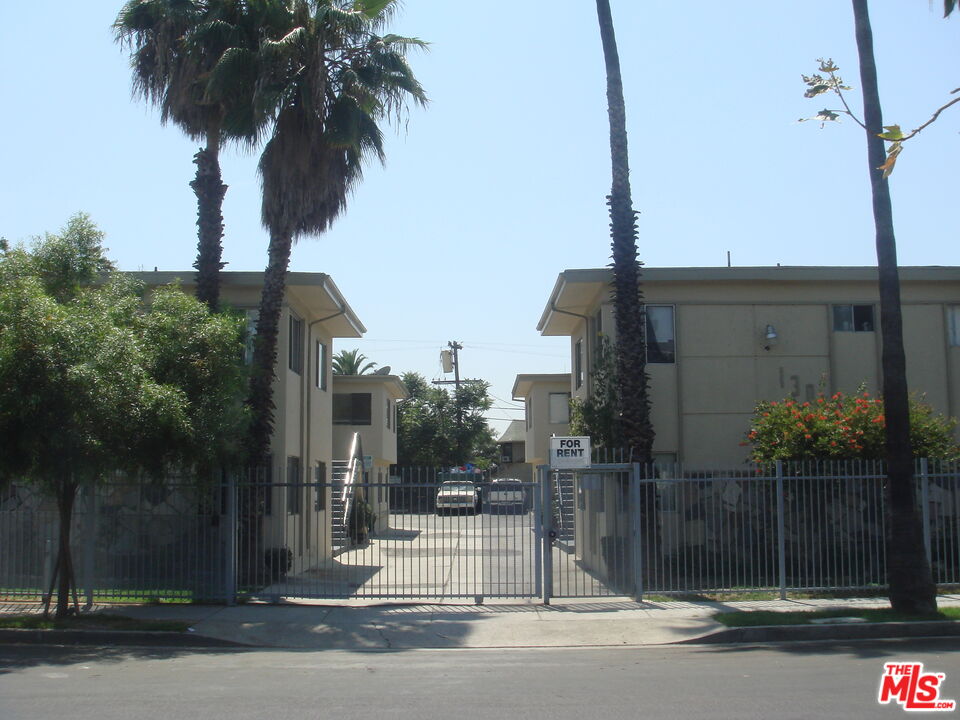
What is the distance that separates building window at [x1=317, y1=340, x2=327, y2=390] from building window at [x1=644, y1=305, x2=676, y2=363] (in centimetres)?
850

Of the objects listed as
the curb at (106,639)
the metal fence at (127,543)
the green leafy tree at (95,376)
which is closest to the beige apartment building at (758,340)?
the green leafy tree at (95,376)

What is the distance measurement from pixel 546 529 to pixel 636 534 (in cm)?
134

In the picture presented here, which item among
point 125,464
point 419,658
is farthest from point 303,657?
point 125,464

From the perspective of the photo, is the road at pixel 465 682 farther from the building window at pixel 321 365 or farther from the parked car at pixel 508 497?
the building window at pixel 321 365

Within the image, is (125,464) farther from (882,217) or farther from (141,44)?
(882,217)

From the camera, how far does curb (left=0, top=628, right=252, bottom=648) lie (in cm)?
1183

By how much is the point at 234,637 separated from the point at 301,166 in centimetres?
782

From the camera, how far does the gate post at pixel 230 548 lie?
14.3m

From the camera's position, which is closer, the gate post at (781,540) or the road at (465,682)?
the road at (465,682)

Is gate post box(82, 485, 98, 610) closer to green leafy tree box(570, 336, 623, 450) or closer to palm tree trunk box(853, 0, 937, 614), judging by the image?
green leafy tree box(570, 336, 623, 450)

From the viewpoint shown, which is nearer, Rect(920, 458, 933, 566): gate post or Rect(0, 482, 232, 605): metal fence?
Rect(0, 482, 232, 605): metal fence

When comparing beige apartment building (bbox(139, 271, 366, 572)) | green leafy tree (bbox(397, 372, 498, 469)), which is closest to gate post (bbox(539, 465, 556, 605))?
beige apartment building (bbox(139, 271, 366, 572))

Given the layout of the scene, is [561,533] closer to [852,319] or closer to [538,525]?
[538,525]

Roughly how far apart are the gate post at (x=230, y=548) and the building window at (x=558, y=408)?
19.4 m
